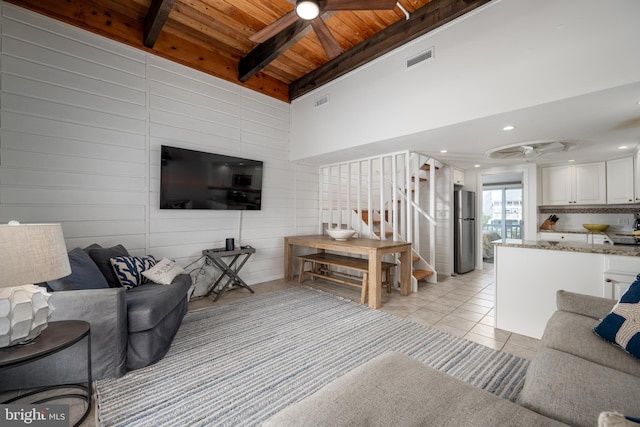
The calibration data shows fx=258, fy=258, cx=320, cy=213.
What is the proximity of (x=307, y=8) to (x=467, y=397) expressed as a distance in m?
2.60

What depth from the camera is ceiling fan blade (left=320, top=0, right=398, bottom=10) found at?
2030 millimetres

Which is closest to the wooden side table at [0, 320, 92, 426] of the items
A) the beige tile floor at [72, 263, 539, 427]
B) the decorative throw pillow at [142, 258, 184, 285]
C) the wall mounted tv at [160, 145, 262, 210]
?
the beige tile floor at [72, 263, 539, 427]

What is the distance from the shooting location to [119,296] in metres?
1.76

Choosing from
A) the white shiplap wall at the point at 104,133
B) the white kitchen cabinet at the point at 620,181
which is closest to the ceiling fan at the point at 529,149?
the white kitchen cabinet at the point at 620,181

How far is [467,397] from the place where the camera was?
0.90 m

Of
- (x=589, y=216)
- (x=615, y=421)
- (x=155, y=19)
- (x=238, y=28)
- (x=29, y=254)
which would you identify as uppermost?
(x=238, y=28)

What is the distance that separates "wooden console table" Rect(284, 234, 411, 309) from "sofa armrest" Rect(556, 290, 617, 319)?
5.43ft

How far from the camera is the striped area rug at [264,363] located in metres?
1.50

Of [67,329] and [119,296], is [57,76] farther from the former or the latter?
[67,329]

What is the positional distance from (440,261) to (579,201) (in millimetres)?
2485

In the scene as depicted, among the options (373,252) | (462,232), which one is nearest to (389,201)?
(462,232)

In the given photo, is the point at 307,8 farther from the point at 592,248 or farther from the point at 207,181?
the point at 592,248

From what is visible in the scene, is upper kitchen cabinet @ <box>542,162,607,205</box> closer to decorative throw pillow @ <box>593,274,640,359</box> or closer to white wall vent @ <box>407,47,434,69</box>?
white wall vent @ <box>407,47,434,69</box>

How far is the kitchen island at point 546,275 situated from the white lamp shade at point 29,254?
336cm
